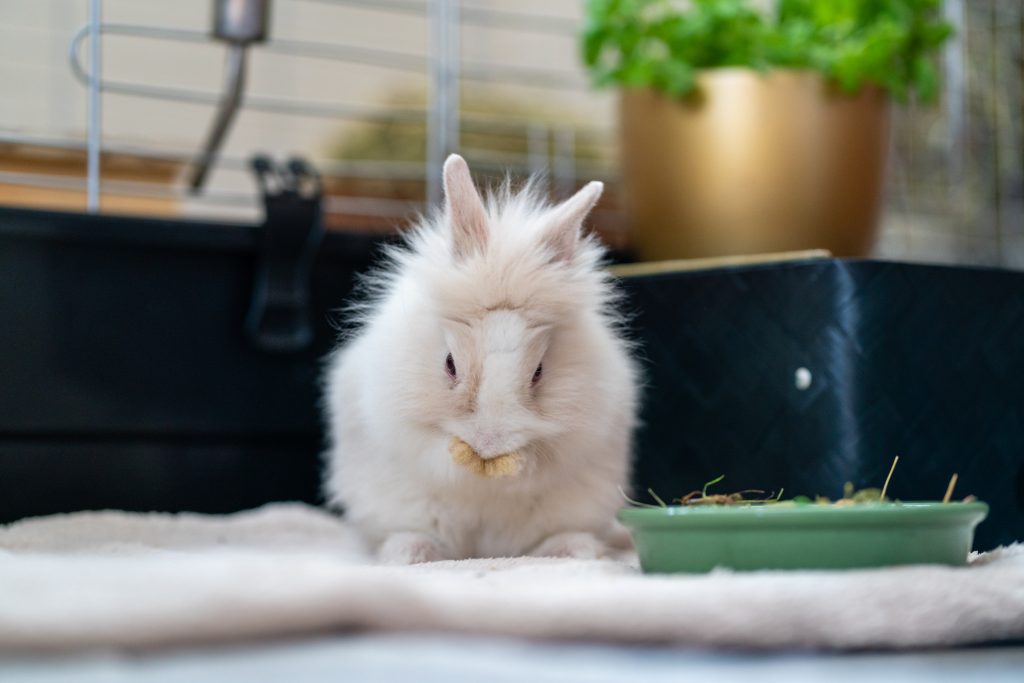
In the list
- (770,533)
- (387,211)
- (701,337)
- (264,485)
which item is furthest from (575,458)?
(387,211)

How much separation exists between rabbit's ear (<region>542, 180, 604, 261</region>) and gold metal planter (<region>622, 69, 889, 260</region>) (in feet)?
1.99

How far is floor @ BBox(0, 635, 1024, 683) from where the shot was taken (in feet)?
2.25

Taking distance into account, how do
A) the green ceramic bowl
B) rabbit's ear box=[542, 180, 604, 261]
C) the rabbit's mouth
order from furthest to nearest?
rabbit's ear box=[542, 180, 604, 261], the rabbit's mouth, the green ceramic bowl

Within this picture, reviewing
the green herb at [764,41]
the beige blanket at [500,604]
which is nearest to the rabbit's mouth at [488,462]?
the beige blanket at [500,604]

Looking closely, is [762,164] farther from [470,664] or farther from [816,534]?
[470,664]

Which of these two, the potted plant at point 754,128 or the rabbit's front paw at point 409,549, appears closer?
the rabbit's front paw at point 409,549

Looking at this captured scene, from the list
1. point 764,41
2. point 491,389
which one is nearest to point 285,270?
point 491,389

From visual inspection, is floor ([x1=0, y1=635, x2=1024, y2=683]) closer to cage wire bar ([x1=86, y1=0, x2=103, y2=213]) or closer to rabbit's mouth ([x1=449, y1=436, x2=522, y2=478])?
rabbit's mouth ([x1=449, y1=436, x2=522, y2=478])

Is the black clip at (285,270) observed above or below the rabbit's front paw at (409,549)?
above

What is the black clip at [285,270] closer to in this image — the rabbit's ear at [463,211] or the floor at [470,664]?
the rabbit's ear at [463,211]

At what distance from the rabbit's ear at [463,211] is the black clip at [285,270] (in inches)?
18.5

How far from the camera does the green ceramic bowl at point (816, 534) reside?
39.1 inches

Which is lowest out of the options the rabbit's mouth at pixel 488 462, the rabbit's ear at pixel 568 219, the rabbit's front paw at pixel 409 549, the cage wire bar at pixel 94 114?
the rabbit's front paw at pixel 409 549

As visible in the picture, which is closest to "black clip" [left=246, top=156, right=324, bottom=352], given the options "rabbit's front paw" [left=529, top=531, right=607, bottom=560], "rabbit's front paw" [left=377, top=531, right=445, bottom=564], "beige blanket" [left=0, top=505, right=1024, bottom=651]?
"rabbit's front paw" [left=377, top=531, right=445, bottom=564]
